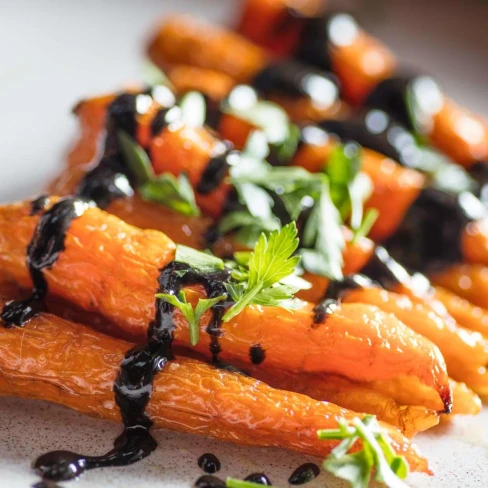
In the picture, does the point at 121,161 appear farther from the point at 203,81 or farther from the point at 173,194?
the point at 203,81

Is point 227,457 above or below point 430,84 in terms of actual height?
below

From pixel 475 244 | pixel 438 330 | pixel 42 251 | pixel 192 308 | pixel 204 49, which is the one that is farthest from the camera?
pixel 204 49

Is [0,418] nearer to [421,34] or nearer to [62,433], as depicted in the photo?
[62,433]

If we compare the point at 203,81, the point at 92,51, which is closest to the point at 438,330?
the point at 203,81

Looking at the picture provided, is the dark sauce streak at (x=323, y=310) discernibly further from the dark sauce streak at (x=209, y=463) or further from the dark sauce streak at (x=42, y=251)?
the dark sauce streak at (x=42, y=251)

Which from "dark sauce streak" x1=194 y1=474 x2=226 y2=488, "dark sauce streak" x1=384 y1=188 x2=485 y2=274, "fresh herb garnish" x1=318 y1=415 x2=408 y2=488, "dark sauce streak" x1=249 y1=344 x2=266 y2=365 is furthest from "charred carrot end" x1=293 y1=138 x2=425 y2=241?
"dark sauce streak" x1=194 y1=474 x2=226 y2=488

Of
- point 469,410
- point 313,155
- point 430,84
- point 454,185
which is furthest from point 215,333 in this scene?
point 430,84
